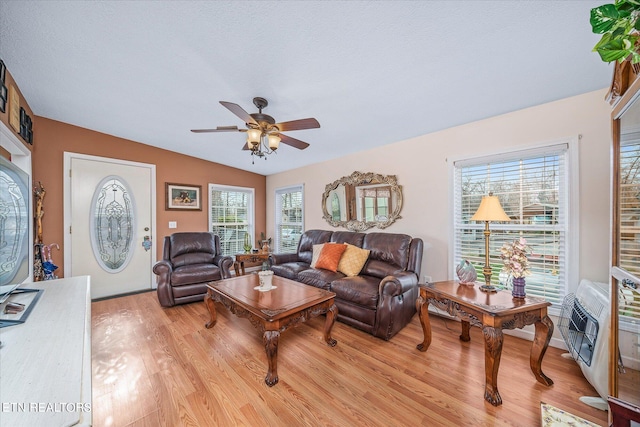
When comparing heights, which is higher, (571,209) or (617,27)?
(617,27)

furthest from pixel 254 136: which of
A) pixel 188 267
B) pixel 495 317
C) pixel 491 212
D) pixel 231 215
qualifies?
pixel 231 215

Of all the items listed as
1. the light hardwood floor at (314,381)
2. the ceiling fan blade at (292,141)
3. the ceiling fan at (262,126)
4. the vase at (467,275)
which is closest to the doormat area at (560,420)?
the light hardwood floor at (314,381)

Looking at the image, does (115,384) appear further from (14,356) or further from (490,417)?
(490,417)

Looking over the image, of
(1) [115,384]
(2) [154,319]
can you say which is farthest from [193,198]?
(1) [115,384]

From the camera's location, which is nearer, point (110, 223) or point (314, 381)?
point (314, 381)

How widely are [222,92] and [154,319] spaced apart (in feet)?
8.81

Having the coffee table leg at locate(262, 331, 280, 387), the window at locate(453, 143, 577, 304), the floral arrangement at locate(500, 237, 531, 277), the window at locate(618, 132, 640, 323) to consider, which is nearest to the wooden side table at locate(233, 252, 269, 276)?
the coffee table leg at locate(262, 331, 280, 387)

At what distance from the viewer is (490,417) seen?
144 cm

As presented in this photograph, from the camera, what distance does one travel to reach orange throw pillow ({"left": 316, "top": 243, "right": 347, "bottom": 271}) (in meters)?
3.16

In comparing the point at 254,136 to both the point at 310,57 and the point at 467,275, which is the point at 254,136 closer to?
the point at 310,57

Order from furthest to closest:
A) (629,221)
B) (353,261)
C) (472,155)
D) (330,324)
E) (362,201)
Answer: (362,201) → (353,261) → (472,155) → (330,324) → (629,221)

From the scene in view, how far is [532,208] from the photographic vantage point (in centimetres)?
A: 232

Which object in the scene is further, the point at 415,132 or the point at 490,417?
the point at 415,132

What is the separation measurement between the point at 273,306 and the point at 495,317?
1.58 meters
